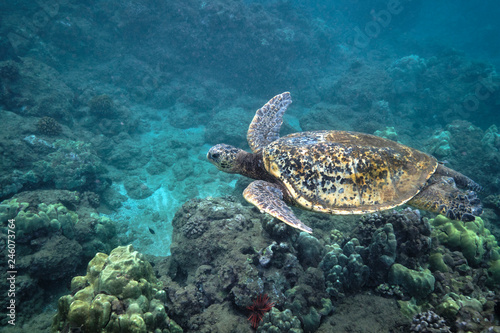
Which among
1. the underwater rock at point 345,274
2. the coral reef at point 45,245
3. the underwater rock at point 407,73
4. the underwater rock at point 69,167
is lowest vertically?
the underwater rock at point 69,167

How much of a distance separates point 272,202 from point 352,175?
1496 millimetres

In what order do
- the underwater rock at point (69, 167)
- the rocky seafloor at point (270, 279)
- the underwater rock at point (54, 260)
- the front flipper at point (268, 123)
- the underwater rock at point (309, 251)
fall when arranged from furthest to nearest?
the underwater rock at point (69, 167) → the front flipper at point (268, 123) → the underwater rock at point (54, 260) → the underwater rock at point (309, 251) → the rocky seafloor at point (270, 279)

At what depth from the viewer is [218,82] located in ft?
66.8

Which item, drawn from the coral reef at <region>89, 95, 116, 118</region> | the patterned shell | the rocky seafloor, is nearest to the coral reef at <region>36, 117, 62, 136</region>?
the coral reef at <region>89, 95, 116, 118</region>

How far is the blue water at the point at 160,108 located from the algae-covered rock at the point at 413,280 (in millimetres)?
488

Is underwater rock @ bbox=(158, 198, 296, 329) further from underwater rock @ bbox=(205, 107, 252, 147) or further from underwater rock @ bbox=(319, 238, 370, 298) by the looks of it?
underwater rock @ bbox=(205, 107, 252, 147)

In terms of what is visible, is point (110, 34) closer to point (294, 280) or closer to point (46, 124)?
point (46, 124)

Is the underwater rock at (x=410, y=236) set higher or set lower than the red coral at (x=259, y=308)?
higher

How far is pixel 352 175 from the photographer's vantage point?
11.8ft

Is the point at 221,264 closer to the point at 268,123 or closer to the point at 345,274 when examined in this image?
the point at 345,274

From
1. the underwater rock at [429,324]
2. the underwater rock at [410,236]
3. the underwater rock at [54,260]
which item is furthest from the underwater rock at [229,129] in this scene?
the underwater rock at [429,324]

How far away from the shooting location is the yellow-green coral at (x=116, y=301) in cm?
244

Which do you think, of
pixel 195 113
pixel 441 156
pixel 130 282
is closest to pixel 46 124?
pixel 195 113

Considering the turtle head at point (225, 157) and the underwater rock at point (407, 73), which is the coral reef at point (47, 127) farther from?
the underwater rock at point (407, 73)
